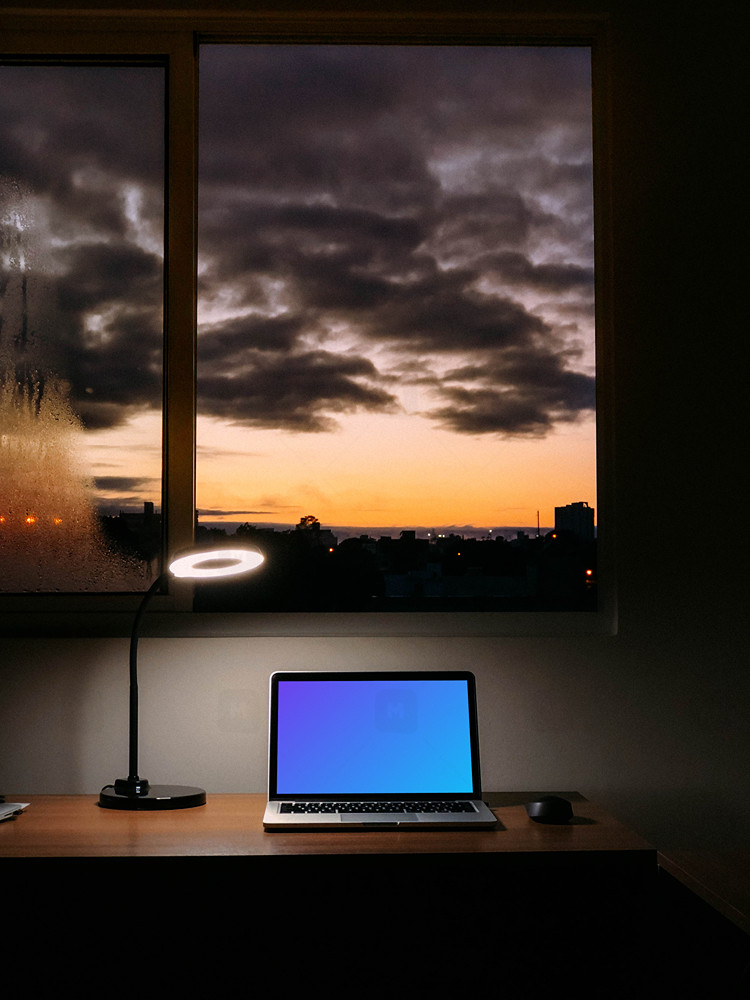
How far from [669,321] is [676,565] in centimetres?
63

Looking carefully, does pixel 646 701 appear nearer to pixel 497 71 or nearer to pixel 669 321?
pixel 669 321

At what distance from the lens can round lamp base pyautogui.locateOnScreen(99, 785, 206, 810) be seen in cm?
179

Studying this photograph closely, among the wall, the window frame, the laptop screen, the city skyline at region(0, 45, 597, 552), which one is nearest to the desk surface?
the laptop screen

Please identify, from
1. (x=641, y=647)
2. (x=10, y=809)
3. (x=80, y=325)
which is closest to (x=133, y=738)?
(x=10, y=809)

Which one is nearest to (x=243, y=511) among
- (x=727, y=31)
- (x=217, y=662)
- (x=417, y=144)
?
(x=217, y=662)

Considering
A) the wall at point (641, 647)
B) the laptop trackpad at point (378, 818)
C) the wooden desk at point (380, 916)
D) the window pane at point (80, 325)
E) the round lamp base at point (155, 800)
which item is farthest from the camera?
the window pane at point (80, 325)

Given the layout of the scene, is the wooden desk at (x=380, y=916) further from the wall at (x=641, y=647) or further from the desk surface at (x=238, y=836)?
the wall at (x=641, y=647)

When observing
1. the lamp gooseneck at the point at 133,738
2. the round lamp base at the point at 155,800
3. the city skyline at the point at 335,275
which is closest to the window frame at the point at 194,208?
the city skyline at the point at 335,275

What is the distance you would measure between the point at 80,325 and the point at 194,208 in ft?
1.42

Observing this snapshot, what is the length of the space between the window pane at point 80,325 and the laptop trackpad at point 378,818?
0.86m

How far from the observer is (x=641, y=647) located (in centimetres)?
210

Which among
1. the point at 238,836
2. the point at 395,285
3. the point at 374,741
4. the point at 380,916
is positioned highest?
the point at 395,285

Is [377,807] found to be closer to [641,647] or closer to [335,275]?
[641,647]

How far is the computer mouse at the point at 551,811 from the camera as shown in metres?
1.67
